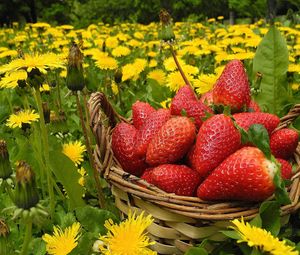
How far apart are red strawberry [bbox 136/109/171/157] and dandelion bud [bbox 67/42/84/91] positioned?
260 millimetres

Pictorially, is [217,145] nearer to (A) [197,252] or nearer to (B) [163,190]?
(B) [163,190]

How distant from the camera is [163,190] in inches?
51.9

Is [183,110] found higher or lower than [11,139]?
higher

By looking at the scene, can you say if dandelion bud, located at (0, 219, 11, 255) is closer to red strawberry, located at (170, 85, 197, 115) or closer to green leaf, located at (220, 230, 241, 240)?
green leaf, located at (220, 230, 241, 240)

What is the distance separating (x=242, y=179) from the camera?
1189 mm

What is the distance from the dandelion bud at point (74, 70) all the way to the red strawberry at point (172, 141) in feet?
A: 0.89

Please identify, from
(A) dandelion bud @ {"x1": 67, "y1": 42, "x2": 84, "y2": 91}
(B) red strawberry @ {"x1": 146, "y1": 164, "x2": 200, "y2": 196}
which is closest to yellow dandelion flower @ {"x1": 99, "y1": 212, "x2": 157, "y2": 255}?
(B) red strawberry @ {"x1": 146, "y1": 164, "x2": 200, "y2": 196}

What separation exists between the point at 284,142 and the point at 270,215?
28 centimetres

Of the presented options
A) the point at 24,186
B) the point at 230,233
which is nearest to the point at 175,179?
the point at 230,233

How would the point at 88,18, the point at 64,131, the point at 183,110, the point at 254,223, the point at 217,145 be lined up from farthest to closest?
the point at 88,18 → the point at 64,131 → the point at 183,110 → the point at 217,145 → the point at 254,223

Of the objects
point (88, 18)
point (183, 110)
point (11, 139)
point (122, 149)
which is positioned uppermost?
point (183, 110)

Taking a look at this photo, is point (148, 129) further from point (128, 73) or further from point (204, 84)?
point (128, 73)

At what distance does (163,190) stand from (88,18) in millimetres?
10844

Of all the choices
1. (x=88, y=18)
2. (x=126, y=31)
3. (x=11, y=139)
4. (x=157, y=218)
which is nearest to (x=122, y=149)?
(x=157, y=218)
